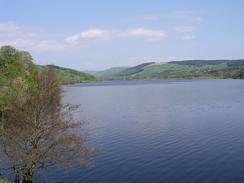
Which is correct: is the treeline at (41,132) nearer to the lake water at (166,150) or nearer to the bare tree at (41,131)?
the bare tree at (41,131)

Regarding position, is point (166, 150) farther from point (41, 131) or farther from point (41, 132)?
point (41, 131)

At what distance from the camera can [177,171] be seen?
45125 mm

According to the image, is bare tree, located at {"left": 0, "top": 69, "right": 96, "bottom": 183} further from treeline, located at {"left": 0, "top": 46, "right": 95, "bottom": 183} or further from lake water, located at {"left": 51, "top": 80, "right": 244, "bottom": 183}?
lake water, located at {"left": 51, "top": 80, "right": 244, "bottom": 183}

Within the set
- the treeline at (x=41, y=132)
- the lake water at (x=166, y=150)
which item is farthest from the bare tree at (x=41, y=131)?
the lake water at (x=166, y=150)

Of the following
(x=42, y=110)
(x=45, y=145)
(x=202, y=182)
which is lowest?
(x=202, y=182)

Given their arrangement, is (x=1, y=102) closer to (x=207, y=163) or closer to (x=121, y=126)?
(x=121, y=126)

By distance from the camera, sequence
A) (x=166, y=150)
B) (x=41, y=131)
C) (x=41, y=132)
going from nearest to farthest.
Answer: (x=41, y=131)
(x=41, y=132)
(x=166, y=150)

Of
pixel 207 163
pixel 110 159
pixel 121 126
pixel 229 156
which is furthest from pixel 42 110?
pixel 121 126

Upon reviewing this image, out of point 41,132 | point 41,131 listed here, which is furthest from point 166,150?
point 41,131

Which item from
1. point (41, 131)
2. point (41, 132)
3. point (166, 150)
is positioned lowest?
point (166, 150)

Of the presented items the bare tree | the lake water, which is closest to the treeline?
the bare tree

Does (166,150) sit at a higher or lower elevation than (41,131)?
lower

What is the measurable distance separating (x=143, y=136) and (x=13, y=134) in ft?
108

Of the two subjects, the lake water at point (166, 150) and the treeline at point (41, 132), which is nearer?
the treeline at point (41, 132)
